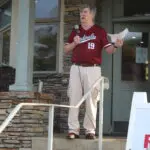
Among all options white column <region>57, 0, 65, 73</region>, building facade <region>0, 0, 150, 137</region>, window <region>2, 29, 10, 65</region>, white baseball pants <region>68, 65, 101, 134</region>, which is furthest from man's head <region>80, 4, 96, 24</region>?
window <region>2, 29, 10, 65</region>

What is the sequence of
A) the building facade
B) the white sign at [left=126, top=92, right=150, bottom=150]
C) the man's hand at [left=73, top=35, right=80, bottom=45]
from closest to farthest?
the white sign at [left=126, top=92, right=150, bottom=150], the man's hand at [left=73, top=35, right=80, bottom=45], the building facade

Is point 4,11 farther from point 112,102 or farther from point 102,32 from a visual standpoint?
point 102,32

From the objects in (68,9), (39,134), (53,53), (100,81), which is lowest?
(39,134)

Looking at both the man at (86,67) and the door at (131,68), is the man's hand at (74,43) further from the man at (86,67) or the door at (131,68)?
the door at (131,68)

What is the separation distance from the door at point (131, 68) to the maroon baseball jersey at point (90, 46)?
2202 millimetres

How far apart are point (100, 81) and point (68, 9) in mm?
2800

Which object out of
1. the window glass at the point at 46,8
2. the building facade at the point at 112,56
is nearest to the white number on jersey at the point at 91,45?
the building facade at the point at 112,56

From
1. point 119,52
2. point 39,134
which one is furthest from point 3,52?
point 39,134

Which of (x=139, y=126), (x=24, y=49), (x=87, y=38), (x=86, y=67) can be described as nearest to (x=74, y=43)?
(x=87, y=38)

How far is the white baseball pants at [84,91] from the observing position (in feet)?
21.8

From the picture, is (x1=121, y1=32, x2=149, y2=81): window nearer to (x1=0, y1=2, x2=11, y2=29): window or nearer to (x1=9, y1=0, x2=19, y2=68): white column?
(x1=9, y1=0, x2=19, y2=68): white column

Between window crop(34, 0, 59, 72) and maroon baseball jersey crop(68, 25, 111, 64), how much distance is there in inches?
93.0

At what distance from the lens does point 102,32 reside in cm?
684

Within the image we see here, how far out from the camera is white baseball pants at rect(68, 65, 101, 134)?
262 inches
